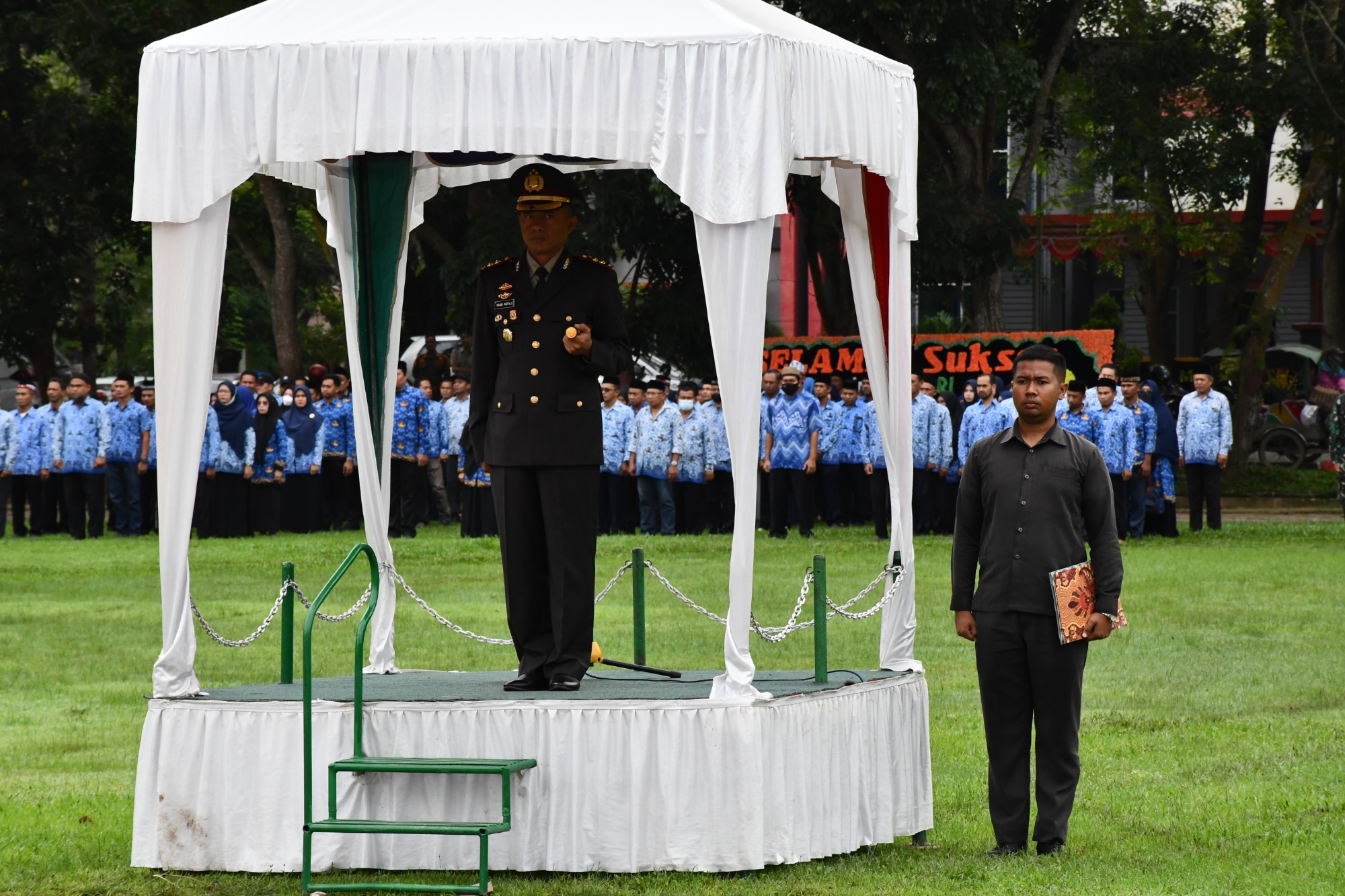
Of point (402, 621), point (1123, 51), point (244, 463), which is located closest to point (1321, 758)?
point (402, 621)

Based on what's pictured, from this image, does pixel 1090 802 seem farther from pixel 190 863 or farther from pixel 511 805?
pixel 190 863

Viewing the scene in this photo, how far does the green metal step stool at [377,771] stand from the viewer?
21.5 feet

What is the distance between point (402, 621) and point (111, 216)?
2158 cm

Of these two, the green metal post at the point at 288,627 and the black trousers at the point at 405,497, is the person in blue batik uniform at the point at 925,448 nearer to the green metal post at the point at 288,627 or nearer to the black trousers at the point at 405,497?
the black trousers at the point at 405,497

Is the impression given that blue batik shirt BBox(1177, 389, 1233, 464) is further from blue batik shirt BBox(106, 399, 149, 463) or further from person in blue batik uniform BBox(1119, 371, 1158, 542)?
blue batik shirt BBox(106, 399, 149, 463)

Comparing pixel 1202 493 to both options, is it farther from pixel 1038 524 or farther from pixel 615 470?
pixel 1038 524

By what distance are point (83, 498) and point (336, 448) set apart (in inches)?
131

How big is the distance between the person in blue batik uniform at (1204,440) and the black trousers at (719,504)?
5.71 meters

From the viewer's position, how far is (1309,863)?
718cm

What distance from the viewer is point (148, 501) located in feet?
82.2

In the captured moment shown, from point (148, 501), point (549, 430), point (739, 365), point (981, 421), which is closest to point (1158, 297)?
point (981, 421)

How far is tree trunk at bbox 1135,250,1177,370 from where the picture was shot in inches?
1387

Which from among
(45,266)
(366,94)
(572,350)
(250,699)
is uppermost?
(45,266)

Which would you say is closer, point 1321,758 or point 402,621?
point 1321,758
